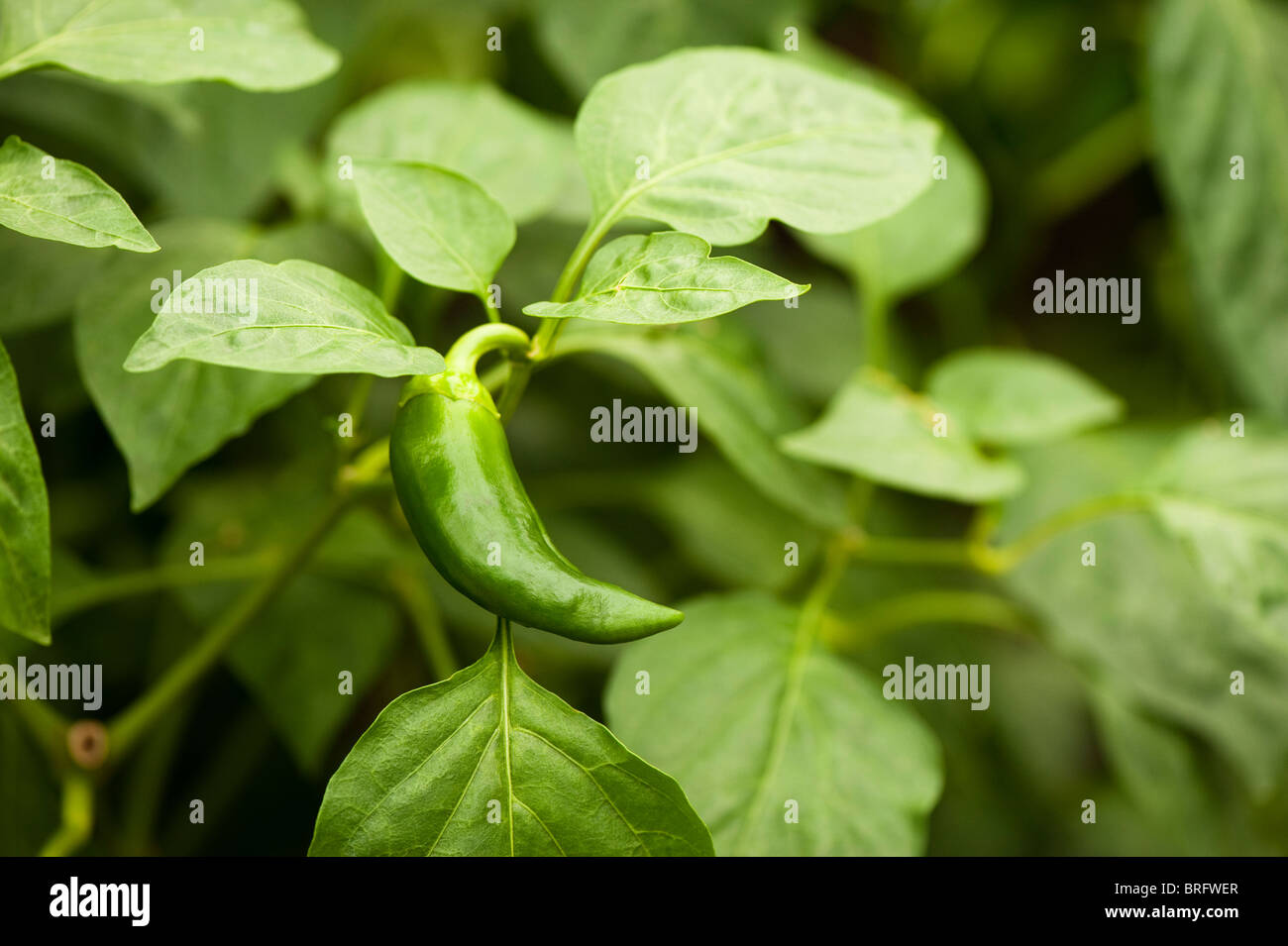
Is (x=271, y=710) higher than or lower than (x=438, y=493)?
lower

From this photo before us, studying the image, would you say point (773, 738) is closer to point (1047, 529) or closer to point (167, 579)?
point (1047, 529)

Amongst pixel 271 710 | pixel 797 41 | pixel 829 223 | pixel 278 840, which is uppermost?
pixel 797 41

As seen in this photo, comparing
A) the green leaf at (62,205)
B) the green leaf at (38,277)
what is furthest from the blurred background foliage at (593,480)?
the green leaf at (62,205)

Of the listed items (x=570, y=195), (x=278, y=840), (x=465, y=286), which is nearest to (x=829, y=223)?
(x=465, y=286)

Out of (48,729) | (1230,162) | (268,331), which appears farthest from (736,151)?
(1230,162)
